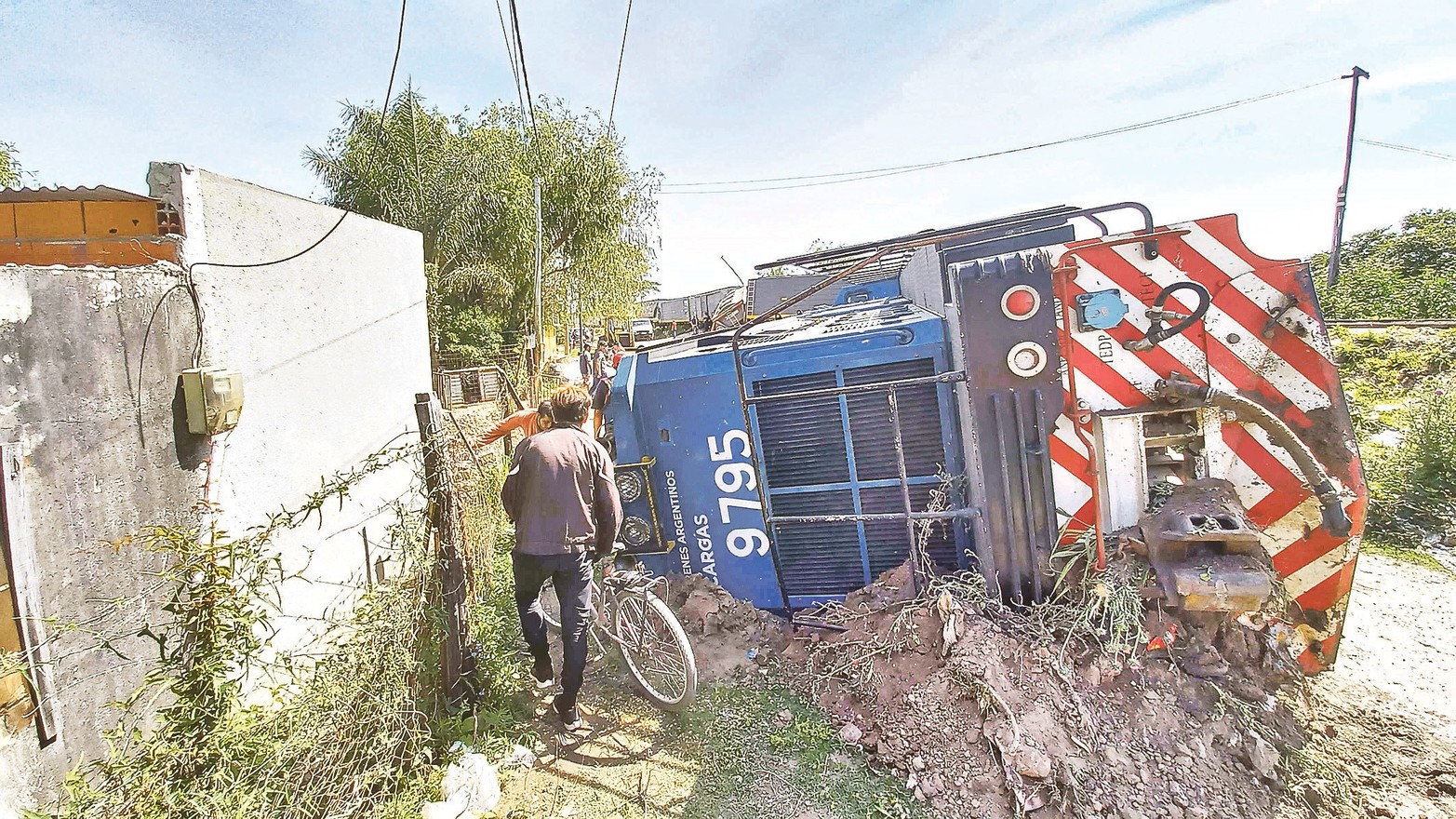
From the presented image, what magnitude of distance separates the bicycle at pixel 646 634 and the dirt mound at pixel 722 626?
200 millimetres

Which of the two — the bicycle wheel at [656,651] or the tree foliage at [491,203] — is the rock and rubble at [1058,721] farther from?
the tree foliage at [491,203]

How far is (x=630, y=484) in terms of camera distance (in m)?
3.77

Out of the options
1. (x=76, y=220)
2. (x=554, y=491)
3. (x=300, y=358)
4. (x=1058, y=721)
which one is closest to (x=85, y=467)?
(x=76, y=220)

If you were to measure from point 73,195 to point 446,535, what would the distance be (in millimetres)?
2152

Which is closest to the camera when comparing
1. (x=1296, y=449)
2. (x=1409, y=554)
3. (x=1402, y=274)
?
(x=1296, y=449)

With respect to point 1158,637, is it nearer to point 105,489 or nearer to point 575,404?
point 575,404

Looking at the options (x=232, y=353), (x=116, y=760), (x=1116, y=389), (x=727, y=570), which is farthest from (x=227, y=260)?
(x=1116, y=389)

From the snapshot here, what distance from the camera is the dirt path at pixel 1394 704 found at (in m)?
2.44

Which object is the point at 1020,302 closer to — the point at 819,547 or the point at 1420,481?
the point at 819,547

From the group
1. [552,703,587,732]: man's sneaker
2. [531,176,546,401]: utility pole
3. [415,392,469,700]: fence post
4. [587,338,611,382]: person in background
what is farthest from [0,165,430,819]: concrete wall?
[587,338,611,382]: person in background

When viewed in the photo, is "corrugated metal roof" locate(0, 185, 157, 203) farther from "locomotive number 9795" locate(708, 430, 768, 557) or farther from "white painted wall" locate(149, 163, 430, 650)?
"locomotive number 9795" locate(708, 430, 768, 557)

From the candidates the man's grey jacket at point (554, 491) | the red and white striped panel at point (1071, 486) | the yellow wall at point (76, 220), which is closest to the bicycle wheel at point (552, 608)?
the man's grey jacket at point (554, 491)

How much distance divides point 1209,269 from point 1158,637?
5.34 feet

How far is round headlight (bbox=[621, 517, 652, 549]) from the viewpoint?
3781mm
